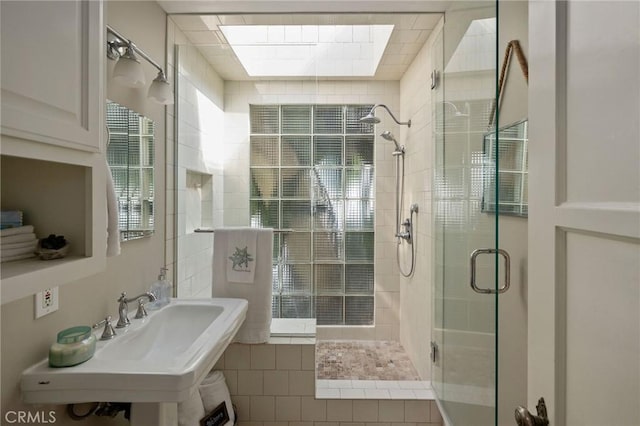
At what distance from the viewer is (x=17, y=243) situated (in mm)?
859

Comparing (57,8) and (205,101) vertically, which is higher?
(205,101)

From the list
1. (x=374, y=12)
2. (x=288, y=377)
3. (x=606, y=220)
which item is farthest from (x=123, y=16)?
(x=288, y=377)

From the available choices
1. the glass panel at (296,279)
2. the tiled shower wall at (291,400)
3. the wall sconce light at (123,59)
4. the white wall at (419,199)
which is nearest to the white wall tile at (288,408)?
the tiled shower wall at (291,400)

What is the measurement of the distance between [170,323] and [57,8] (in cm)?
147

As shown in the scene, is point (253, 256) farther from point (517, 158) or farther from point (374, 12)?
point (374, 12)

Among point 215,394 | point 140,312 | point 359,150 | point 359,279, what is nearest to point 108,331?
point 140,312

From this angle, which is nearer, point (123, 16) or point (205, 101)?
point (123, 16)

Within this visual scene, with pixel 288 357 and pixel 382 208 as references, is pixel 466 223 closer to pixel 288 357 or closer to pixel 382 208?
pixel 288 357

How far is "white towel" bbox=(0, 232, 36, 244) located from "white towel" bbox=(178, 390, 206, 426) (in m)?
1.18

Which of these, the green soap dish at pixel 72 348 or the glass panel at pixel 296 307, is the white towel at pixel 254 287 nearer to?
the glass panel at pixel 296 307

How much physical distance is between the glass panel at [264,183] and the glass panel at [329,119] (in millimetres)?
611

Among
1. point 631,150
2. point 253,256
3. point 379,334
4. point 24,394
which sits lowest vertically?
point 379,334

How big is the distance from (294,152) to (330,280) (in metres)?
1.27

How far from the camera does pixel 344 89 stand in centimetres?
308
